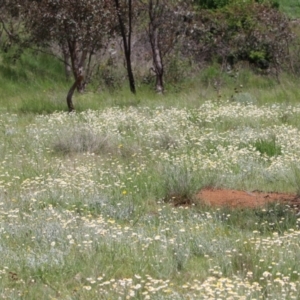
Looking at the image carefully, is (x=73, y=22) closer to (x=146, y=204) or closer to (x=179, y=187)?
(x=179, y=187)

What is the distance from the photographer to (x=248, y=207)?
6645 mm

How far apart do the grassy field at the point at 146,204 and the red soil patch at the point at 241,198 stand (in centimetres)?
14

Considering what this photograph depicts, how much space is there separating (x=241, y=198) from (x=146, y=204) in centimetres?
101

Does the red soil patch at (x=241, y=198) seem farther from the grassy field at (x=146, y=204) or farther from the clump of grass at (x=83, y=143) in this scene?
the clump of grass at (x=83, y=143)

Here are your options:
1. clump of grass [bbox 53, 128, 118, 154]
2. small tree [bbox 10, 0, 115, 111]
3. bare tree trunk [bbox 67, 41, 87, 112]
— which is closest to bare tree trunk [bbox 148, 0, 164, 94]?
small tree [bbox 10, 0, 115, 111]

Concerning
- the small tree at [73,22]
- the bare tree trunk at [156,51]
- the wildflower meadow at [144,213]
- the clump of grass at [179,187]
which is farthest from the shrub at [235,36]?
the clump of grass at [179,187]

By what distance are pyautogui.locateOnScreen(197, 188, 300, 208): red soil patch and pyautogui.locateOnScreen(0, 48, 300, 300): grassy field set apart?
14 cm

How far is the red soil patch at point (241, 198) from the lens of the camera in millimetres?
6793

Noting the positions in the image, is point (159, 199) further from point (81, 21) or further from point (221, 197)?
point (81, 21)

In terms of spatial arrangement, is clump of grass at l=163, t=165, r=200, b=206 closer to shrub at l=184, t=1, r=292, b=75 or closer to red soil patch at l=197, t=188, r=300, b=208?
red soil patch at l=197, t=188, r=300, b=208

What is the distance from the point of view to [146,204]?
6910 millimetres

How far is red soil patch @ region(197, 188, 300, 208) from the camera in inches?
267

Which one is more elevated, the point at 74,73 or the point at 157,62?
the point at 74,73

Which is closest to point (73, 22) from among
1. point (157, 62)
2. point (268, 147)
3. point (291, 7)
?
point (157, 62)
